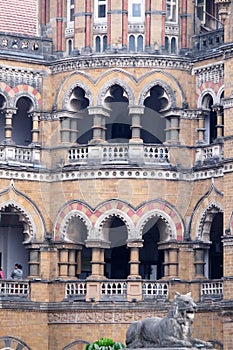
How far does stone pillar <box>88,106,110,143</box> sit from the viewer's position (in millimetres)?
54094

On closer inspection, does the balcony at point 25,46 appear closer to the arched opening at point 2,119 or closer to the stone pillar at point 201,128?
the arched opening at point 2,119

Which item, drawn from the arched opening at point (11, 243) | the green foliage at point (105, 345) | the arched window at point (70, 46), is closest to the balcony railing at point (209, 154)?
the arched window at point (70, 46)

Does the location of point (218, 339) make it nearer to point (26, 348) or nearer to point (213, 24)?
point (26, 348)

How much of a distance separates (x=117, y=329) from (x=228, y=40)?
899 centimetres

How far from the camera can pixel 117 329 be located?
174ft

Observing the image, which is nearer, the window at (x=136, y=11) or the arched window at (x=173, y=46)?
the window at (x=136, y=11)

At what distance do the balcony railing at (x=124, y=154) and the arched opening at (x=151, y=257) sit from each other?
2459mm

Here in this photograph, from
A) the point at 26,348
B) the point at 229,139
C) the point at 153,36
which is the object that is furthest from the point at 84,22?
the point at 26,348

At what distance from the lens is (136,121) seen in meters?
54.0

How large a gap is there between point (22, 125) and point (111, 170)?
4.06 meters

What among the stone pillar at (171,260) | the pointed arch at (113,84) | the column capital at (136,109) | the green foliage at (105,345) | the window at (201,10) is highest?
the window at (201,10)

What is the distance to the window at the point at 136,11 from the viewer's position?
54531 mm

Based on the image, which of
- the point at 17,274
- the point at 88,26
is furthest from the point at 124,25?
the point at 17,274

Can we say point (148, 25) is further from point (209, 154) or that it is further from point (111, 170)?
point (111, 170)
